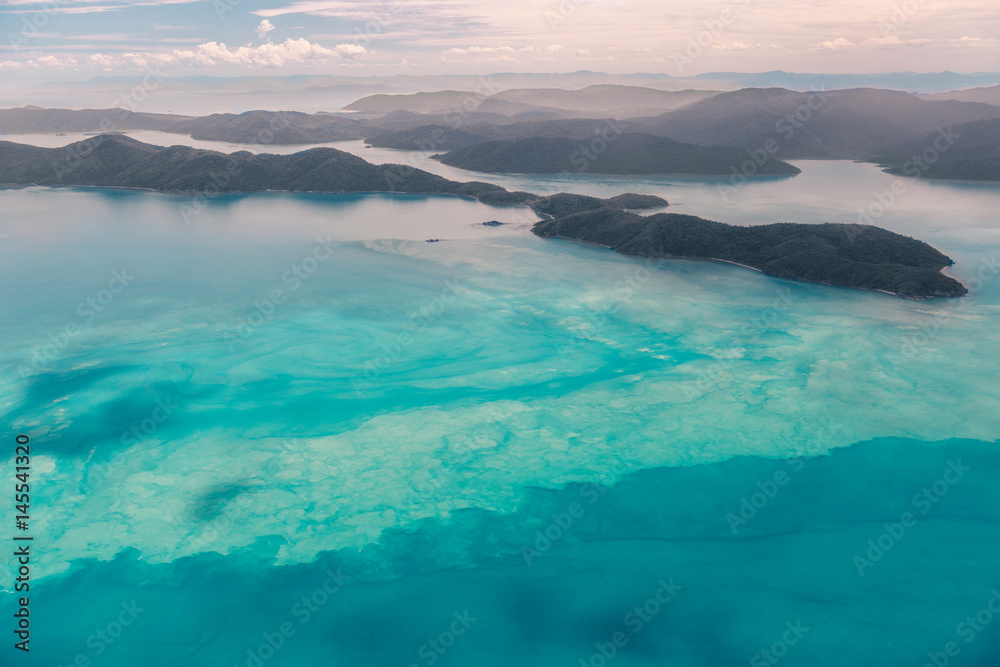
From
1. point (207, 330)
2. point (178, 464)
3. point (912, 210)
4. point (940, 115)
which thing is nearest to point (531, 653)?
point (178, 464)

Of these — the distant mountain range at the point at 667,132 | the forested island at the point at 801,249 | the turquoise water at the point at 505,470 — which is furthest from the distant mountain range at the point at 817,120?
the turquoise water at the point at 505,470

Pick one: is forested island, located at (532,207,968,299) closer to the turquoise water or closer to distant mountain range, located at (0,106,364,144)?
the turquoise water

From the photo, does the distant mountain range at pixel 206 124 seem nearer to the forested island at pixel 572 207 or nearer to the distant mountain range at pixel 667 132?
the distant mountain range at pixel 667 132

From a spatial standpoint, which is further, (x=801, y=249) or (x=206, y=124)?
(x=206, y=124)

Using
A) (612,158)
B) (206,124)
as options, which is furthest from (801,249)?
(206,124)

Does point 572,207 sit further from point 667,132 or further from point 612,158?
point 667,132

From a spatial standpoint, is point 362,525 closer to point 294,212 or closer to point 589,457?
point 589,457

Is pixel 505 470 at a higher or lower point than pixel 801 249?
lower
